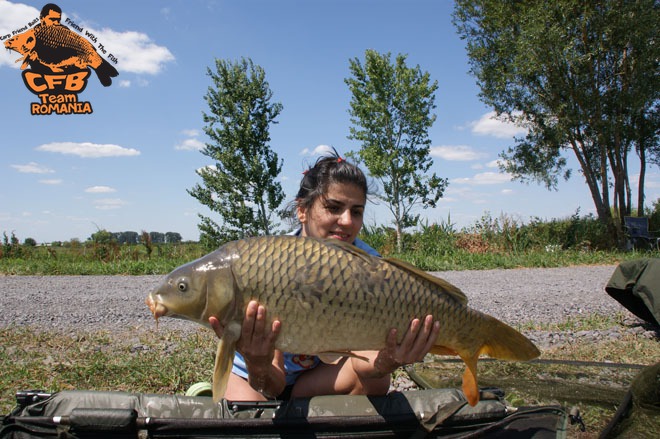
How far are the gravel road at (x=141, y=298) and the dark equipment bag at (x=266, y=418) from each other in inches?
79.1

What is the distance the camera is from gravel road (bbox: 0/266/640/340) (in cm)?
363

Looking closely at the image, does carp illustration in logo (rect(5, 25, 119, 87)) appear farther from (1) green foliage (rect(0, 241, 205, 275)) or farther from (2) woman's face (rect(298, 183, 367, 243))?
(2) woman's face (rect(298, 183, 367, 243))

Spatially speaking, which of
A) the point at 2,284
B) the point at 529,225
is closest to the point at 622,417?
the point at 2,284

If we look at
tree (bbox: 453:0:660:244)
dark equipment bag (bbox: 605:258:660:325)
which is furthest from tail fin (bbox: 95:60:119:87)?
tree (bbox: 453:0:660:244)

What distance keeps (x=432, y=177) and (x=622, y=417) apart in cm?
1159

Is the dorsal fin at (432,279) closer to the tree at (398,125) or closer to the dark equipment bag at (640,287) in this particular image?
the dark equipment bag at (640,287)

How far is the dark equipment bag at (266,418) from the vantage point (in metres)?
1.30

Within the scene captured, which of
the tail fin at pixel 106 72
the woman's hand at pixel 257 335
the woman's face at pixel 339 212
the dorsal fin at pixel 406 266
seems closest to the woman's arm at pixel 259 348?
the woman's hand at pixel 257 335

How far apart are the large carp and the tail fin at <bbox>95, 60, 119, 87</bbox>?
6.50 meters

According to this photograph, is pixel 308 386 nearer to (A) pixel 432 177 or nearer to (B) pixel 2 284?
(B) pixel 2 284

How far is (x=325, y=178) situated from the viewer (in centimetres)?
185

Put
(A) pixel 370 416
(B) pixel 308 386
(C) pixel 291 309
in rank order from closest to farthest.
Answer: (C) pixel 291 309, (A) pixel 370 416, (B) pixel 308 386

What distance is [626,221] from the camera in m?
11.8

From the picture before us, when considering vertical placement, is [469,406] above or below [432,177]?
below
